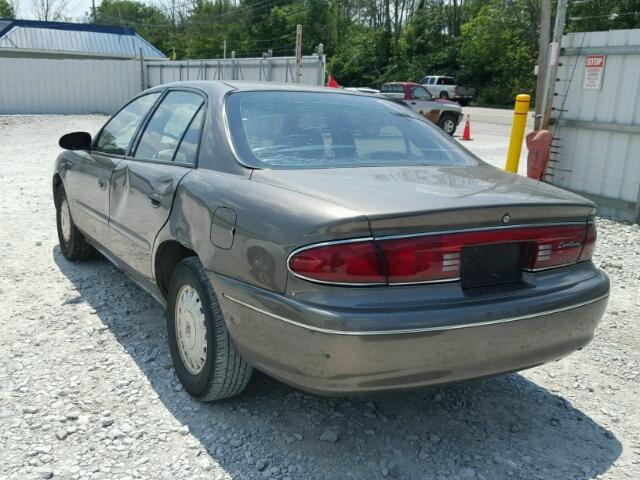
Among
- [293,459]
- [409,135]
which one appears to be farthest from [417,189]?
[293,459]

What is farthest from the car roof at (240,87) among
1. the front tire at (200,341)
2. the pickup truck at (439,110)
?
the pickup truck at (439,110)

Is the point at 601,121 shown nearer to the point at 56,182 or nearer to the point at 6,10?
the point at 56,182

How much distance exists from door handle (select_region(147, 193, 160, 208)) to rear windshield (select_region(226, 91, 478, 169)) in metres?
0.61

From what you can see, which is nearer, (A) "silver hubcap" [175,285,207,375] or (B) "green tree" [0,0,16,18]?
(A) "silver hubcap" [175,285,207,375]

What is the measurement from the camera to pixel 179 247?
3.34m

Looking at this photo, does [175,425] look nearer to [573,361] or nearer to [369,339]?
[369,339]

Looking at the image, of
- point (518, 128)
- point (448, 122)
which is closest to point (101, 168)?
point (518, 128)

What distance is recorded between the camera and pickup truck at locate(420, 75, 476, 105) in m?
40.5

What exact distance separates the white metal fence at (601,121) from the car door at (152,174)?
601 cm

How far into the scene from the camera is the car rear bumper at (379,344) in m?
2.29

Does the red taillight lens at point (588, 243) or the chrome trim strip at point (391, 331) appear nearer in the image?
the chrome trim strip at point (391, 331)

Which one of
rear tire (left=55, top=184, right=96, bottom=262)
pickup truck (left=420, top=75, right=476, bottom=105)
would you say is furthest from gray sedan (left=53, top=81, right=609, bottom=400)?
pickup truck (left=420, top=75, right=476, bottom=105)

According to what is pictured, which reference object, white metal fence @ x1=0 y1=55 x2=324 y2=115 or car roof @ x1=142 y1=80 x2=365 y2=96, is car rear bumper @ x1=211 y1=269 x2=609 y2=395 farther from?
white metal fence @ x1=0 y1=55 x2=324 y2=115

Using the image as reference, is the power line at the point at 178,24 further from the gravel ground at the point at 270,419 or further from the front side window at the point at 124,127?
the gravel ground at the point at 270,419
